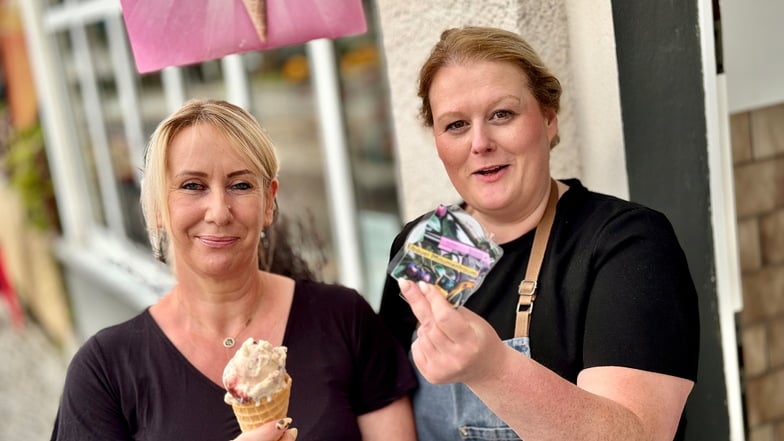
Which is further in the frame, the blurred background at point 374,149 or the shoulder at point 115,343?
the blurred background at point 374,149

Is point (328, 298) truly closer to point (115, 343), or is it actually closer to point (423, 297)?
point (115, 343)

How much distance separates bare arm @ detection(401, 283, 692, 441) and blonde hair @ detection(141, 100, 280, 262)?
48 centimetres

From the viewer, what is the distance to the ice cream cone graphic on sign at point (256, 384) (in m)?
1.36

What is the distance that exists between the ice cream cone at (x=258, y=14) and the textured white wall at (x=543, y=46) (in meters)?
0.40

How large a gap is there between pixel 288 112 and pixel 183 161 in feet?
12.5

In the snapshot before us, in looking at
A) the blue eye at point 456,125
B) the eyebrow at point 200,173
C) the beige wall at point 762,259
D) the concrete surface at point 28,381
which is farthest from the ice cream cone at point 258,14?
the concrete surface at point 28,381

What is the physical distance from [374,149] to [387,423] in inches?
128

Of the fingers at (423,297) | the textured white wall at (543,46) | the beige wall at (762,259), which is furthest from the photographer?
the beige wall at (762,259)

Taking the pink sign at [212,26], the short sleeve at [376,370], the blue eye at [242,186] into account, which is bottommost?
the short sleeve at [376,370]

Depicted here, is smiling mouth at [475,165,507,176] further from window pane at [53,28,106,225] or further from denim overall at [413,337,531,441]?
window pane at [53,28,106,225]

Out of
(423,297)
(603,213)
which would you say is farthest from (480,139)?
(423,297)

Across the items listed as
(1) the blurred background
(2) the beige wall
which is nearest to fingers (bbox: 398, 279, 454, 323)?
(1) the blurred background

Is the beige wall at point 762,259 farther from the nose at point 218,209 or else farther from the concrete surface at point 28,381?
the concrete surface at point 28,381

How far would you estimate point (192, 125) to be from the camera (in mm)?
1469
